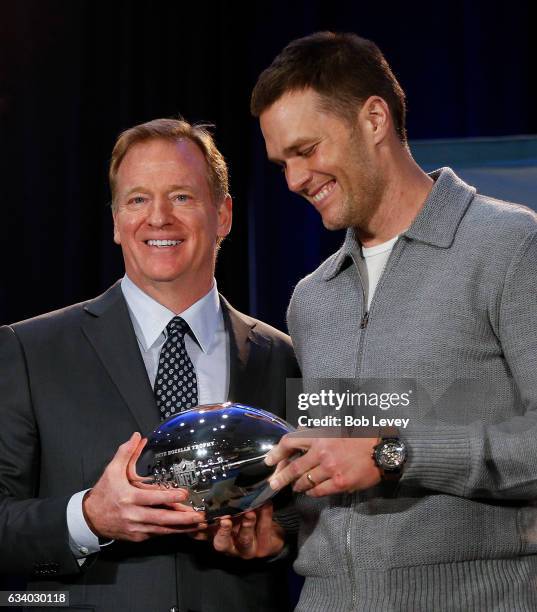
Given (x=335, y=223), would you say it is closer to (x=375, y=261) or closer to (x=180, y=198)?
(x=375, y=261)

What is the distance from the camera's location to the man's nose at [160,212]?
7.70ft

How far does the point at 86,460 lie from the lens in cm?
216

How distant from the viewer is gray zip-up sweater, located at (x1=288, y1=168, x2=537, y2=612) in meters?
1.65

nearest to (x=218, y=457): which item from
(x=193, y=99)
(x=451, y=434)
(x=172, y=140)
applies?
(x=451, y=434)

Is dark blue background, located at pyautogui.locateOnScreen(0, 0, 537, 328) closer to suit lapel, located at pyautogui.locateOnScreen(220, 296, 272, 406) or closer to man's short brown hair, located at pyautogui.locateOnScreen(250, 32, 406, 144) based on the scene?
suit lapel, located at pyautogui.locateOnScreen(220, 296, 272, 406)

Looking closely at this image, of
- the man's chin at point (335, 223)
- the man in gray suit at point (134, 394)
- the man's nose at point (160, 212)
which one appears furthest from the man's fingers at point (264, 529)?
the man's nose at point (160, 212)

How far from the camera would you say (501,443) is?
164 cm

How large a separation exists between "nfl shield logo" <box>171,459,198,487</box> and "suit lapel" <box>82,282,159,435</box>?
0.34 m

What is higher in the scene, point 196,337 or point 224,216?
point 224,216

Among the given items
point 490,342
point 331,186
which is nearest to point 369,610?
point 490,342

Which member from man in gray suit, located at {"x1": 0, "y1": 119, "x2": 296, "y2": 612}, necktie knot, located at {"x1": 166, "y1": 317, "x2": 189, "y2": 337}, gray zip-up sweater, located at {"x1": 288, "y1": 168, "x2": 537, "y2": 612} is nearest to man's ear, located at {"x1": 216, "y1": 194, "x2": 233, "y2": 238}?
man in gray suit, located at {"x1": 0, "y1": 119, "x2": 296, "y2": 612}

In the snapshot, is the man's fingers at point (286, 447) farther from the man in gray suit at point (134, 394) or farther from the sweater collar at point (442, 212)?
the sweater collar at point (442, 212)

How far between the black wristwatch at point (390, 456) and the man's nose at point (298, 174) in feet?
1.89

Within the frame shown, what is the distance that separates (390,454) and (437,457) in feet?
0.25
